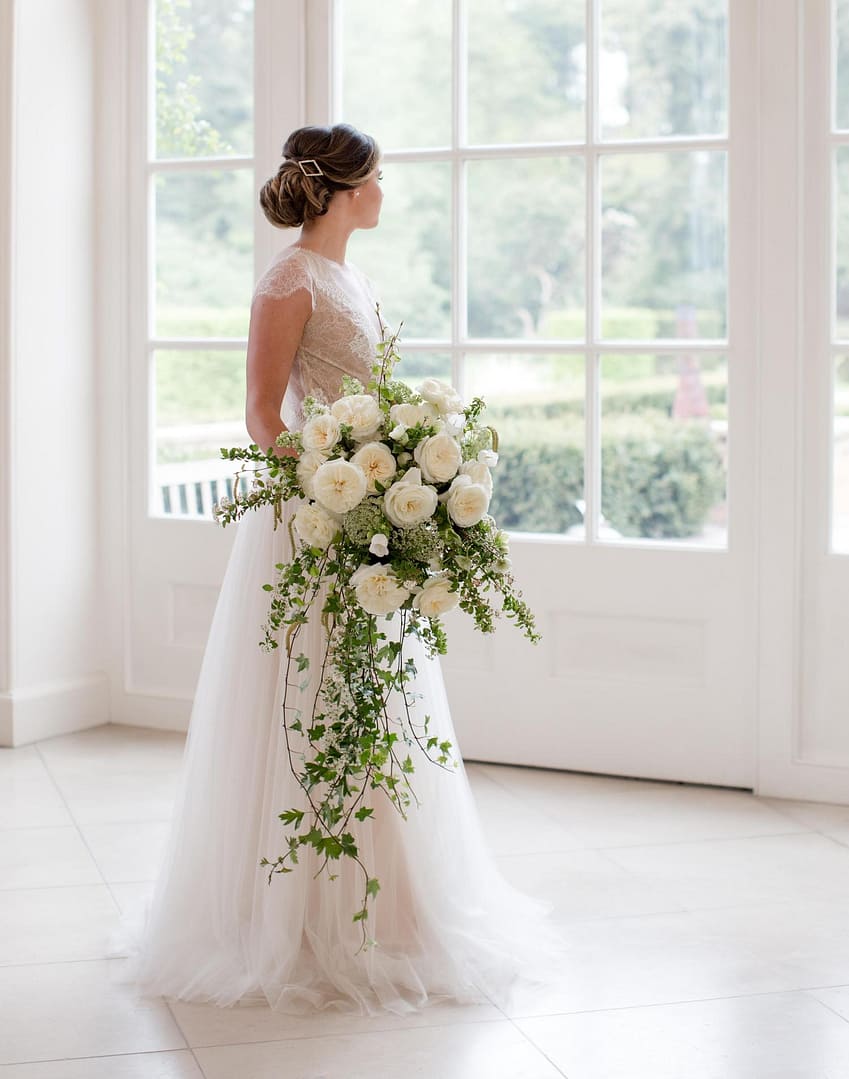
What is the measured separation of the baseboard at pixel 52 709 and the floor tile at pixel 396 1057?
2.30 metres

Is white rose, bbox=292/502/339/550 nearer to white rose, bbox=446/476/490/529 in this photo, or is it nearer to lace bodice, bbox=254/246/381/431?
white rose, bbox=446/476/490/529

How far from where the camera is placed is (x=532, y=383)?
4941mm

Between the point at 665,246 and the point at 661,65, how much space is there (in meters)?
2.12

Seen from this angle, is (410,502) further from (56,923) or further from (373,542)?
(56,923)

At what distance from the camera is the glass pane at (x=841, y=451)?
12.6 feet

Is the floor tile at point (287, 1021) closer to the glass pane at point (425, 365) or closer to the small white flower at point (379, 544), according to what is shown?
the small white flower at point (379, 544)

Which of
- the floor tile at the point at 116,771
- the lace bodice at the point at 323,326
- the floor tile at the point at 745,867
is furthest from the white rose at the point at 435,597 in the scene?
the floor tile at the point at 116,771

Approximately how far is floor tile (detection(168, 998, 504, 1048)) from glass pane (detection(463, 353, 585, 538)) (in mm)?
1922

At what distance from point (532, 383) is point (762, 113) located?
4.49 feet

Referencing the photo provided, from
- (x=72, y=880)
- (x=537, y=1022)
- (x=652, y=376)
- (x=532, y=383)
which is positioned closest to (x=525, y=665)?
(x=532, y=383)

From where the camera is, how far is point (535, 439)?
5262 mm

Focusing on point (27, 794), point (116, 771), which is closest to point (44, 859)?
point (27, 794)

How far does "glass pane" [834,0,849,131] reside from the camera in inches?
148

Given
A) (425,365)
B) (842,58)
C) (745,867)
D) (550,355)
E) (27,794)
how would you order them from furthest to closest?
(550,355) < (425,365) < (27,794) < (842,58) < (745,867)
